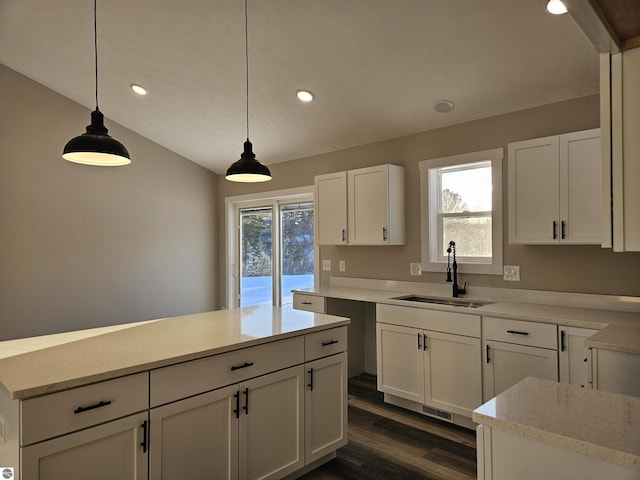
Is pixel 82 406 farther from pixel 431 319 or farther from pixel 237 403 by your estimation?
pixel 431 319

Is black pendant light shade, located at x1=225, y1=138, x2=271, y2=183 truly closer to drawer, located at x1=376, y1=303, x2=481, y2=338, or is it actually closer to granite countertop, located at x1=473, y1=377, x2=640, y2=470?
drawer, located at x1=376, y1=303, x2=481, y2=338

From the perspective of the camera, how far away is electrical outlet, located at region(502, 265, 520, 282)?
10.7 ft

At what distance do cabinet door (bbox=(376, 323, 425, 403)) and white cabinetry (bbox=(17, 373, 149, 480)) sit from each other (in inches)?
84.9

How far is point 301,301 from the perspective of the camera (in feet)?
13.9

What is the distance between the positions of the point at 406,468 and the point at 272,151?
356 centimetres

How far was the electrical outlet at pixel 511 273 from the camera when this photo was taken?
326cm

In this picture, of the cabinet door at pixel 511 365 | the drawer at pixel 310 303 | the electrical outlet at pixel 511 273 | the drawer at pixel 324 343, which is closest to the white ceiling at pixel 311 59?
the electrical outlet at pixel 511 273

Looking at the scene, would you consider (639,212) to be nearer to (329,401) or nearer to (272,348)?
(272,348)

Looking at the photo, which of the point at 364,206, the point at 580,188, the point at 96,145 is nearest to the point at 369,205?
the point at 364,206

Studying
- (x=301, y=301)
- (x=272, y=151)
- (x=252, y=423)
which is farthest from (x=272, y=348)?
(x=272, y=151)

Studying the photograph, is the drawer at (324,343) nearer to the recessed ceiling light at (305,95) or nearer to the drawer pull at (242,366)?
the drawer pull at (242,366)

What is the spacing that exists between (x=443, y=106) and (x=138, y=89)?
2.89 metres

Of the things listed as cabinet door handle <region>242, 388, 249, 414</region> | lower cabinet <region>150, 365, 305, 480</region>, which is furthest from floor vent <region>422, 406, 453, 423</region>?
cabinet door handle <region>242, 388, 249, 414</region>

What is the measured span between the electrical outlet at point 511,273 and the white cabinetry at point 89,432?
275 centimetres
